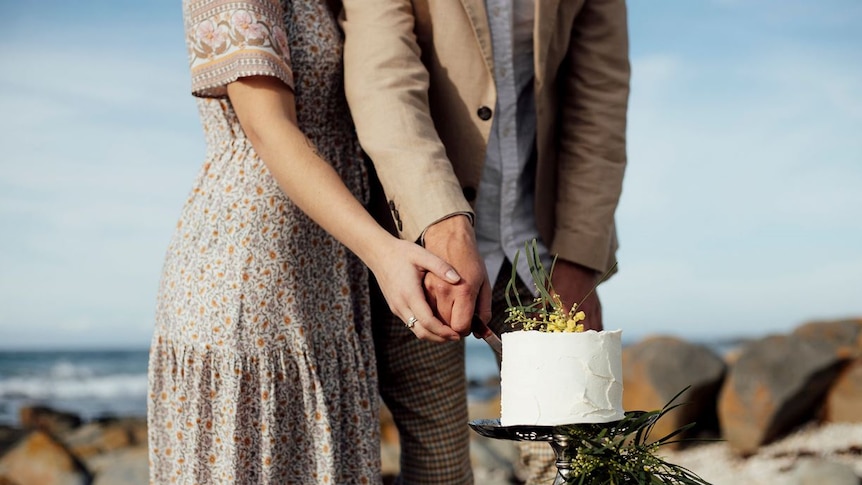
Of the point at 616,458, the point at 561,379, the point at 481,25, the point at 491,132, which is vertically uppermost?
the point at 481,25

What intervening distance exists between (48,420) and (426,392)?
12011 mm

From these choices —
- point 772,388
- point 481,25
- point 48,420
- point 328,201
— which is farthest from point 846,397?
point 48,420

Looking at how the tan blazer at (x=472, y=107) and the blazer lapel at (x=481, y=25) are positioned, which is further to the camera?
the blazer lapel at (x=481, y=25)

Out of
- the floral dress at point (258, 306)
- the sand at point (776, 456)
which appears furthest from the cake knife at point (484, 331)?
the sand at point (776, 456)

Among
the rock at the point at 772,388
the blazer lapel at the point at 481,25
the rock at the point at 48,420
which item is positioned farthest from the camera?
the rock at the point at 48,420

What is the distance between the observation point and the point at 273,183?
→ 221 cm

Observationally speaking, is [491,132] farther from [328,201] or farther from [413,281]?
[413,281]

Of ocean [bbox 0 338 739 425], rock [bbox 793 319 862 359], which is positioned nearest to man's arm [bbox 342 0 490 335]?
rock [bbox 793 319 862 359]

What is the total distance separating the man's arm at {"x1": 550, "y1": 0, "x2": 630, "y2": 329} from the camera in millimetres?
2537

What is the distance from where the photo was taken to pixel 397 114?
204 cm

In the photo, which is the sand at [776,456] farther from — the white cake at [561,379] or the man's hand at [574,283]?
the white cake at [561,379]

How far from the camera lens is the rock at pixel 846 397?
7.35 m

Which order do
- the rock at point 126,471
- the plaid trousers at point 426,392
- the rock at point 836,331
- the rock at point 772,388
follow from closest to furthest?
1. the plaid trousers at point 426,392
2. the rock at point 126,471
3. the rock at point 772,388
4. the rock at point 836,331

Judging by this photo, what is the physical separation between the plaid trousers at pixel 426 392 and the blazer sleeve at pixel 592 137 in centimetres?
21
